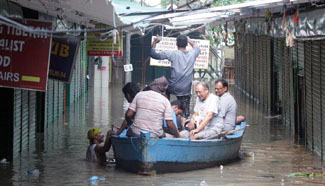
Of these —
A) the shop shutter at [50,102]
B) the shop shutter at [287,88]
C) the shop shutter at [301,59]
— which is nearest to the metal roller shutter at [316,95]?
the shop shutter at [301,59]

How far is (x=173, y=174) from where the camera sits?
1211 centimetres

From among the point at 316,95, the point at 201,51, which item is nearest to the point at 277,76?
the point at 201,51

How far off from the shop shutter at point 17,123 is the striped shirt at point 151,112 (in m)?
A: 2.60

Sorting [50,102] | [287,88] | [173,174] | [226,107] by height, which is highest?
[287,88]

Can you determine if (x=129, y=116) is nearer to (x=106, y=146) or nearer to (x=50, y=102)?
(x=106, y=146)

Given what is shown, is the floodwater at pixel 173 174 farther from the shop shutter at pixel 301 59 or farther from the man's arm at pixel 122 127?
the shop shutter at pixel 301 59

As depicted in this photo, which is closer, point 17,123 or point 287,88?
point 17,123

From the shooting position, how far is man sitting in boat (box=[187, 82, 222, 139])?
41.7ft

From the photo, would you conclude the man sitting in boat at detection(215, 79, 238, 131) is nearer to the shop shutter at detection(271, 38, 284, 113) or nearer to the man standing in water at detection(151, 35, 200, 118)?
the man standing in water at detection(151, 35, 200, 118)

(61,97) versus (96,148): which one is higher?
(61,97)

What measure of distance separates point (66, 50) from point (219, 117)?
9.55ft

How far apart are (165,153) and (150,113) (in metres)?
0.68

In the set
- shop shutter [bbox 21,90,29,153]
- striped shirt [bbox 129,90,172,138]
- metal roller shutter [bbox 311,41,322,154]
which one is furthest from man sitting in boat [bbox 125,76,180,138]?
metal roller shutter [bbox 311,41,322,154]

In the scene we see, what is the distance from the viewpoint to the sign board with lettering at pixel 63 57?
1207 cm
